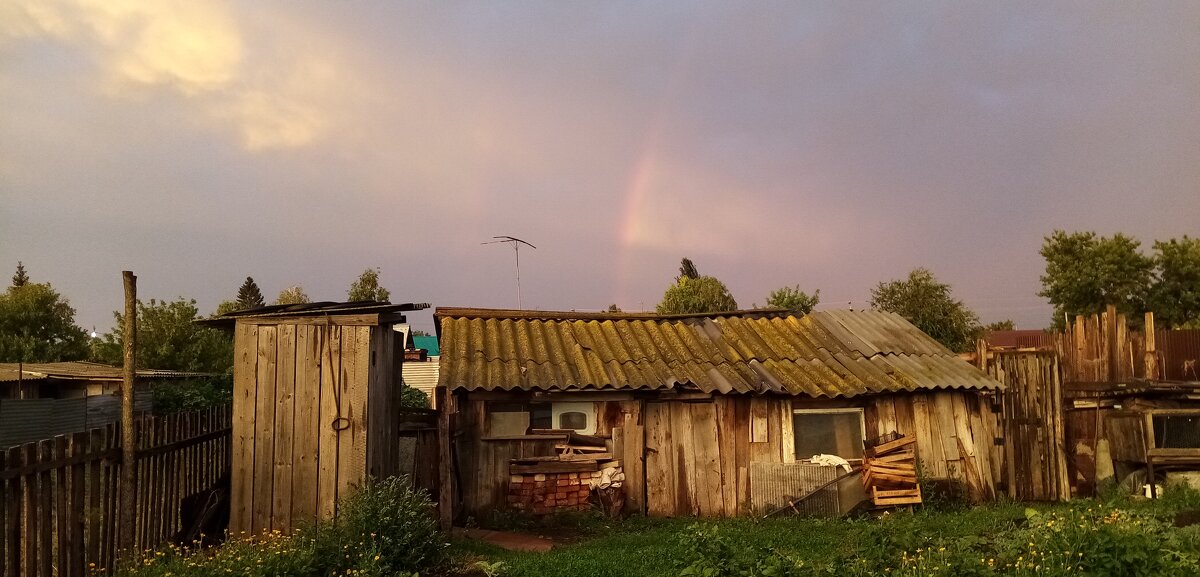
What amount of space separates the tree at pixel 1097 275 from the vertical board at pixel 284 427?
138ft

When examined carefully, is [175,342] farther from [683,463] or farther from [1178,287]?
[1178,287]

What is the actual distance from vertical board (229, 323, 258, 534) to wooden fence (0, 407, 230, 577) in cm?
69

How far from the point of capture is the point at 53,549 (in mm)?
5691

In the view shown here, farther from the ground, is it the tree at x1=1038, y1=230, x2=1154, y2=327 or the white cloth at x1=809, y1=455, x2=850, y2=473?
the tree at x1=1038, y1=230, x2=1154, y2=327

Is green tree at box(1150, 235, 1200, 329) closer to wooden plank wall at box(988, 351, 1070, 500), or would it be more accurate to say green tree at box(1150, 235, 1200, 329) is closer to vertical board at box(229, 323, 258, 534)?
wooden plank wall at box(988, 351, 1070, 500)

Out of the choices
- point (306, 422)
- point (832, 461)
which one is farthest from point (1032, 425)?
point (306, 422)

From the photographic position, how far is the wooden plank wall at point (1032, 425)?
13.6 metres

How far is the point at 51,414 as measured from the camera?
17.2 meters

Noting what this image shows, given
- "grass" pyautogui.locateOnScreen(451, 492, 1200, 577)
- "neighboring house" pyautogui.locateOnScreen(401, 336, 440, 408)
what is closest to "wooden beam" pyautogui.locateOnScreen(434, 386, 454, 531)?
"grass" pyautogui.locateOnScreen(451, 492, 1200, 577)

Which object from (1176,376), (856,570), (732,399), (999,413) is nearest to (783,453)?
(732,399)

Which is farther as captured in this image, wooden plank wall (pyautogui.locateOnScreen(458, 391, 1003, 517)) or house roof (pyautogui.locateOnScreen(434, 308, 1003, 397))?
house roof (pyautogui.locateOnScreen(434, 308, 1003, 397))

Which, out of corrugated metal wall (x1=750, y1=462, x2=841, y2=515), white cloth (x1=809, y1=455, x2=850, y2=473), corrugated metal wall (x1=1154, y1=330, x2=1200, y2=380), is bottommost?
corrugated metal wall (x1=750, y1=462, x2=841, y2=515)

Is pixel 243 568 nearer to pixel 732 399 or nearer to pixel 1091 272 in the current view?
pixel 732 399

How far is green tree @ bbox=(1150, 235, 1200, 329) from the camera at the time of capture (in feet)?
125
